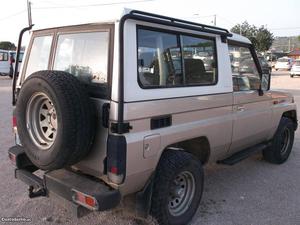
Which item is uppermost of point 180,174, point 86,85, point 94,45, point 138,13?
point 138,13

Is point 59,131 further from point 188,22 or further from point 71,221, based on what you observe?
point 188,22

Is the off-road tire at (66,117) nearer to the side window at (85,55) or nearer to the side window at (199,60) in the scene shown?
the side window at (85,55)

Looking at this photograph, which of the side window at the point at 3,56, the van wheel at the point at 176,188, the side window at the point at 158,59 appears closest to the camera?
the side window at the point at 158,59

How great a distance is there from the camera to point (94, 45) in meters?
2.98

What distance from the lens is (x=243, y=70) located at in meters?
4.30

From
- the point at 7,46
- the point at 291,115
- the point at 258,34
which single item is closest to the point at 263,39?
the point at 258,34

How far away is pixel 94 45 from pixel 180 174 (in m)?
1.49

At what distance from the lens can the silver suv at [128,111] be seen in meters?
2.67

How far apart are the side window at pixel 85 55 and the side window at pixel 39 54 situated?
0.19m

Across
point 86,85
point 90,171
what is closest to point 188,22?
point 86,85

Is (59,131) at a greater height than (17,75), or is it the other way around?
(17,75)

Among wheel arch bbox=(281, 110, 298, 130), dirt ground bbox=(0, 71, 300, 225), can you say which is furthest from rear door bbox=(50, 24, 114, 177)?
wheel arch bbox=(281, 110, 298, 130)

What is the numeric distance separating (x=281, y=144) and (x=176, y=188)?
2.73 m

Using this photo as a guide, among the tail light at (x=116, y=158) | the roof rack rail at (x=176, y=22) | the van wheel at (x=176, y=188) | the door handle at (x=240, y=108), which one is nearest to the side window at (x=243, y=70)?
the door handle at (x=240, y=108)
